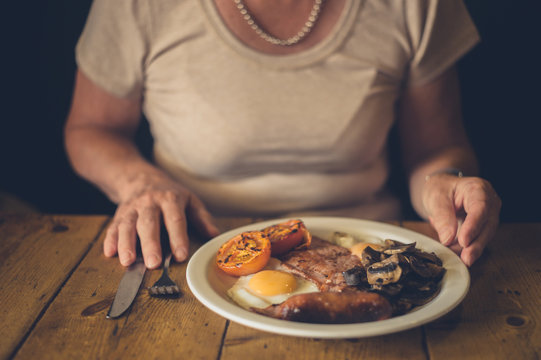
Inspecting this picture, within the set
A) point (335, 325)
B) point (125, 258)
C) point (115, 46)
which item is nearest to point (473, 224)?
point (335, 325)

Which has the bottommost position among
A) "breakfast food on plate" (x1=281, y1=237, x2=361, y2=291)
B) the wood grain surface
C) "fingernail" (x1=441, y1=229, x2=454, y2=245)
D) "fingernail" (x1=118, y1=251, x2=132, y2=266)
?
the wood grain surface

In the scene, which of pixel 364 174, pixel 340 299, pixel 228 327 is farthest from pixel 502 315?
pixel 364 174

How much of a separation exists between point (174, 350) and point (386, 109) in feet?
2.81

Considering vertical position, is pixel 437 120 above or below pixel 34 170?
above

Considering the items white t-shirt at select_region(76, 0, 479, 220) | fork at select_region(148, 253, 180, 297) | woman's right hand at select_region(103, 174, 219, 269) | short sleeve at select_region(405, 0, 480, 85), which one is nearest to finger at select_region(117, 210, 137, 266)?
woman's right hand at select_region(103, 174, 219, 269)

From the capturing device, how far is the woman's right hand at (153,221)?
94cm

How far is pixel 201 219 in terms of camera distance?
106cm

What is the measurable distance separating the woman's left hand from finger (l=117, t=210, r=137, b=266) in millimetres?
552

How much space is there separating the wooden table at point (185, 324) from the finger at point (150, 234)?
Answer: 0.03 meters

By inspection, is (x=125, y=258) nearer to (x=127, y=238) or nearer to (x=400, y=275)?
(x=127, y=238)

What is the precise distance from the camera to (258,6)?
1.23 m

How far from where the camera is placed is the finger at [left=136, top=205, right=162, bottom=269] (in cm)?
91

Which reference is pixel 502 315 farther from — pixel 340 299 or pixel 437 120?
pixel 437 120

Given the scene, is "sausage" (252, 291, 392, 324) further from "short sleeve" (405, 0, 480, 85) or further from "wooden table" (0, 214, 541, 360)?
"short sleeve" (405, 0, 480, 85)
